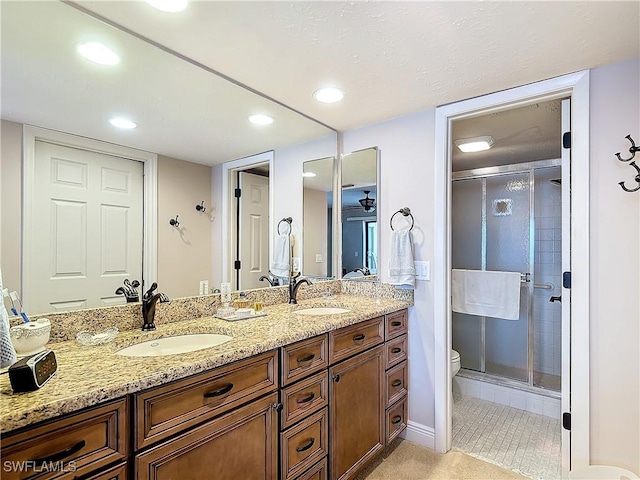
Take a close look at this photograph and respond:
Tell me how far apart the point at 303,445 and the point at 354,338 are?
A: 21.6 inches

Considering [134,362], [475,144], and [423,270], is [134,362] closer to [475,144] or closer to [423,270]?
[423,270]

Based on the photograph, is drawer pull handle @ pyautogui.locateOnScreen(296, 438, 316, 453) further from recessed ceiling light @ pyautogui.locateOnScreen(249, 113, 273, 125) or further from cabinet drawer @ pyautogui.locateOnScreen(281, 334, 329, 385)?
recessed ceiling light @ pyautogui.locateOnScreen(249, 113, 273, 125)

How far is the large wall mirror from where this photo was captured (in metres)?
1.23

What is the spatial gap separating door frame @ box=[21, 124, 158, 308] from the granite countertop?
1.01 feet

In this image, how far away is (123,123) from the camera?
5.06 ft

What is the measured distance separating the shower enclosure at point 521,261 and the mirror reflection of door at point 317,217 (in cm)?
161

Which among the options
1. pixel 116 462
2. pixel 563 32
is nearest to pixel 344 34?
pixel 563 32

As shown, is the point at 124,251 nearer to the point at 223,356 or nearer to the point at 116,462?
the point at 223,356

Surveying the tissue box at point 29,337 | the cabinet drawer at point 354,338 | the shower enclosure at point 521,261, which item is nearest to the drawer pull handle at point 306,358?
the cabinet drawer at point 354,338

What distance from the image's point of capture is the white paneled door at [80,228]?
129 centimetres

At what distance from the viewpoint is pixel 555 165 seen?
2.95 m

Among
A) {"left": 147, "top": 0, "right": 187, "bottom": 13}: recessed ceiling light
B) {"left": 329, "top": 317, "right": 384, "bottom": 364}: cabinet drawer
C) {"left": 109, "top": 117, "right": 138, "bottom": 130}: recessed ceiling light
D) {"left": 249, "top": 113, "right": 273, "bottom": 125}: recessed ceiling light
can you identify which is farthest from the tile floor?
{"left": 147, "top": 0, "right": 187, "bottom": 13}: recessed ceiling light

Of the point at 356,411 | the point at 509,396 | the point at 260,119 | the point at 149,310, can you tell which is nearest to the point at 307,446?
the point at 356,411

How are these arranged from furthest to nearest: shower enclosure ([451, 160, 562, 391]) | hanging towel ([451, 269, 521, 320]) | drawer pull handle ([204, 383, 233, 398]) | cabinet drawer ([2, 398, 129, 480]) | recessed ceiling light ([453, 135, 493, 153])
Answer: shower enclosure ([451, 160, 562, 391]) → hanging towel ([451, 269, 521, 320]) → recessed ceiling light ([453, 135, 493, 153]) → drawer pull handle ([204, 383, 233, 398]) → cabinet drawer ([2, 398, 129, 480])
